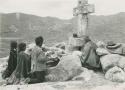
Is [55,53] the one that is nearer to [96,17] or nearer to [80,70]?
[80,70]

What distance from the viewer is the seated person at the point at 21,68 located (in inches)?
368

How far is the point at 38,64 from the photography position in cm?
930

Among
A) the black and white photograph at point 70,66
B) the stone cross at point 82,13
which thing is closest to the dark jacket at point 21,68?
the black and white photograph at point 70,66

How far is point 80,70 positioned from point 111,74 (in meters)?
1.00

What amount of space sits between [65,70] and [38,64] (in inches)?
39.7

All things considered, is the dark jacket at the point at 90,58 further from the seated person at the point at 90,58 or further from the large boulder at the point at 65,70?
the large boulder at the point at 65,70

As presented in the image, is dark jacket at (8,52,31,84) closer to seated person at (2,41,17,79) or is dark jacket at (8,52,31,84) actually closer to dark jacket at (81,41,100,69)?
seated person at (2,41,17,79)

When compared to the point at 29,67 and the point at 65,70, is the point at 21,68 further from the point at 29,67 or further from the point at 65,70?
the point at 65,70

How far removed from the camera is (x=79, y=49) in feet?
43.0

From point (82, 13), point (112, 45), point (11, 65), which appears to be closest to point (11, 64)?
point (11, 65)

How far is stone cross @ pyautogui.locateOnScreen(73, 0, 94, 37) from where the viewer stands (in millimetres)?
13211

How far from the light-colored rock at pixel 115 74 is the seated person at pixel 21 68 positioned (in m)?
2.57

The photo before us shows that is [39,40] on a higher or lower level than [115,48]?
higher

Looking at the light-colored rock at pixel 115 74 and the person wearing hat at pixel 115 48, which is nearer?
the light-colored rock at pixel 115 74
